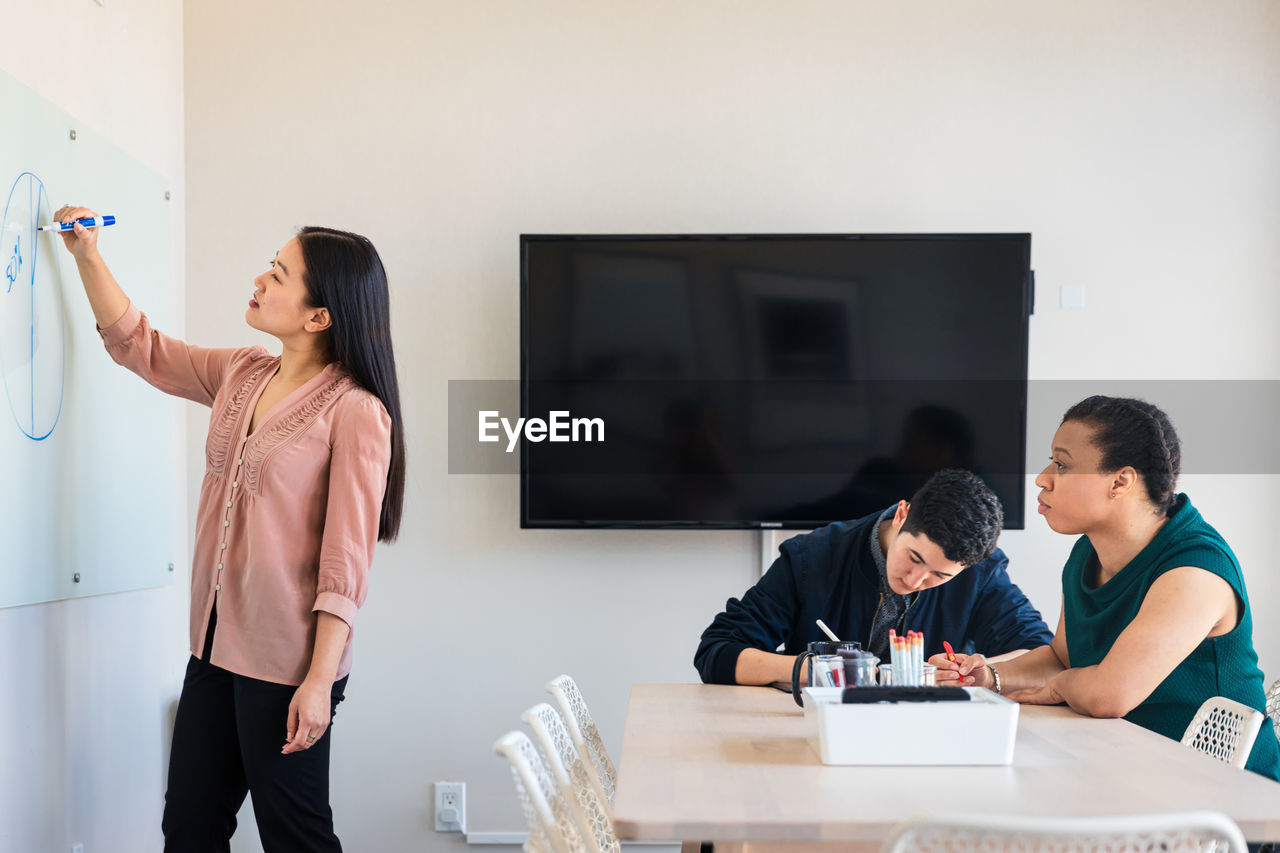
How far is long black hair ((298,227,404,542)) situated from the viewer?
192 cm

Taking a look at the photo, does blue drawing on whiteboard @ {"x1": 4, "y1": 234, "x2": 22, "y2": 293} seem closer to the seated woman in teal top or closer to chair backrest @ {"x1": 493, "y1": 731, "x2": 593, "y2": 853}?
chair backrest @ {"x1": 493, "y1": 731, "x2": 593, "y2": 853}

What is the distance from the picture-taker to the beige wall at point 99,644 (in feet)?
6.46

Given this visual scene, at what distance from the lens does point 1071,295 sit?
9.87ft

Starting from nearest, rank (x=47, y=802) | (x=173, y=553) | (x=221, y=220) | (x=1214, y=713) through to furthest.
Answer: (x=1214, y=713)
(x=47, y=802)
(x=173, y=553)
(x=221, y=220)

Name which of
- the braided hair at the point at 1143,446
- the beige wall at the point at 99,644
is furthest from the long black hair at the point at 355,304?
the braided hair at the point at 1143,446

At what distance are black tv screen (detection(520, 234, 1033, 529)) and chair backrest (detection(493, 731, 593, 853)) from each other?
1446 millimetres

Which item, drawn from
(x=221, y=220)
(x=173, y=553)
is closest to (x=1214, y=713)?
(x=173, y=553)

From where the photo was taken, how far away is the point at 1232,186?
3020 millimetres

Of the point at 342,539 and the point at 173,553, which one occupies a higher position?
the point at 342,539

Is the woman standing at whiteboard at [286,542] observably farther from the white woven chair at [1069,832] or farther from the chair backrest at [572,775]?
the white woven chair at [1069,832]

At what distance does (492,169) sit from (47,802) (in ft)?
6.18

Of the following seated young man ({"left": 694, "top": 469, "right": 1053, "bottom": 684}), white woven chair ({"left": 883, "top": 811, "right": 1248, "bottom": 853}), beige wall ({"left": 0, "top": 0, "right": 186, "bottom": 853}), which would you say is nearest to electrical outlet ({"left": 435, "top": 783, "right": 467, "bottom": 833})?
beige wall ({"left": 0, "top": 0, "right": 186, "bottom": 853})

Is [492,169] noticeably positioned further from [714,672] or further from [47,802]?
[47,802]

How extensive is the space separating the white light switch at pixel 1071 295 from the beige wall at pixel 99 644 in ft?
7.99
